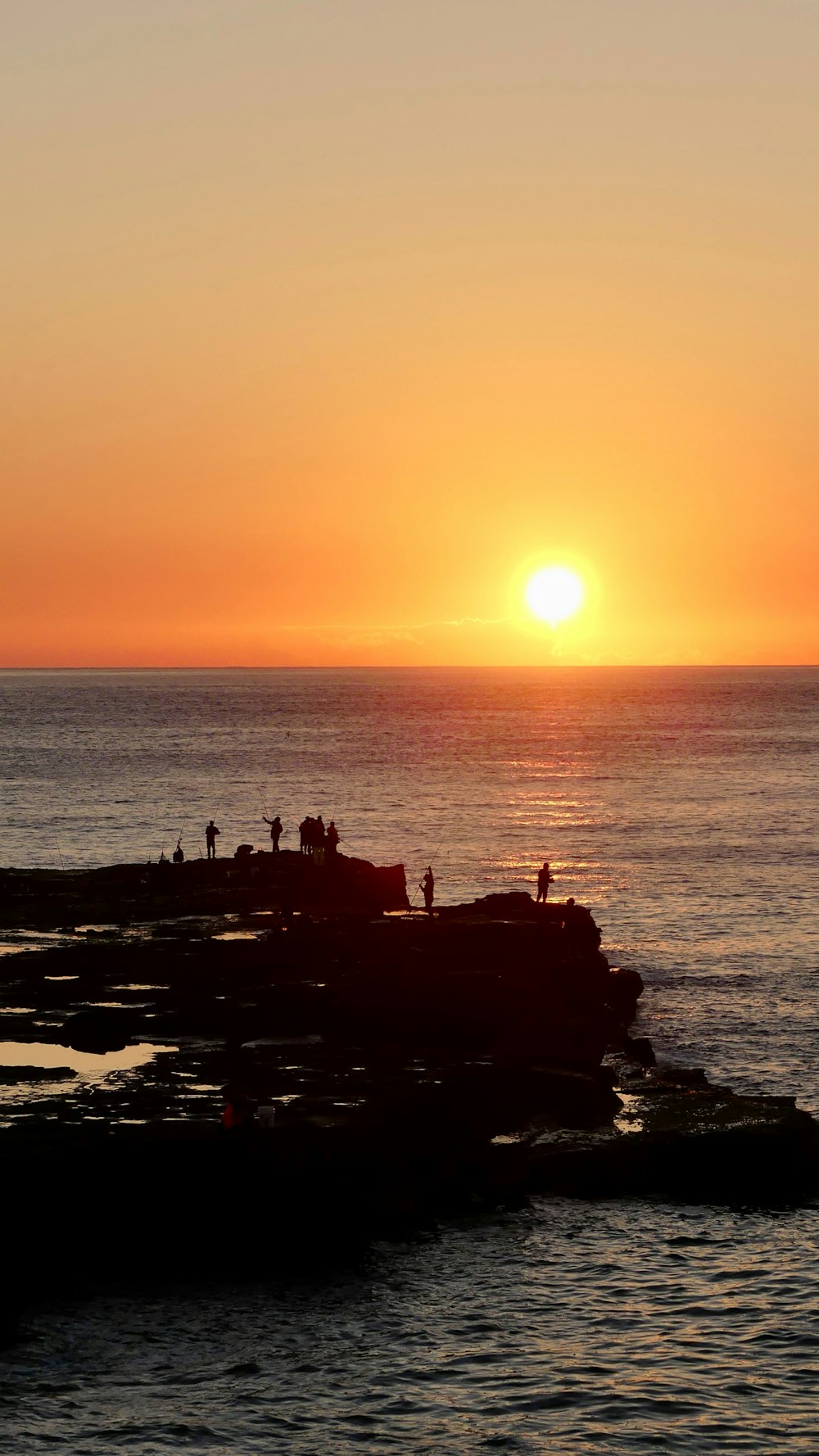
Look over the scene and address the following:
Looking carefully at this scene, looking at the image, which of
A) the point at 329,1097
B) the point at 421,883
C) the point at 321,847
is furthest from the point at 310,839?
the point at 329,1097

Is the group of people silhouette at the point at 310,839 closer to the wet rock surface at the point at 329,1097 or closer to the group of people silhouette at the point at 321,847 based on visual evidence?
the group of people silhouette at the point at 321,847

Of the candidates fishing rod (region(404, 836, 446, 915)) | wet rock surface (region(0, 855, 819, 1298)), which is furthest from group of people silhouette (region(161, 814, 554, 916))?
wet rock surface (region(0, 855, 819, 1298))

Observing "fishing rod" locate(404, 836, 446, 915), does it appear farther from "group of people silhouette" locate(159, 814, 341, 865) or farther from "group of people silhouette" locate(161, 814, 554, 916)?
"group of people silhouette" locate(159, 814, 341, 865)

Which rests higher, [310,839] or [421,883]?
[310,839]

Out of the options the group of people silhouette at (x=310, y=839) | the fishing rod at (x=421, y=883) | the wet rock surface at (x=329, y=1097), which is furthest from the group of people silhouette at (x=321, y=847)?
the wet rock surface at (x=329, y=1097)

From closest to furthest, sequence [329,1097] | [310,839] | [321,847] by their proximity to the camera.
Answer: [329,1097]
[321,847]
[310,839]

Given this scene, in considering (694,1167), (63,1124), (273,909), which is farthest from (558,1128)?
(273,909)

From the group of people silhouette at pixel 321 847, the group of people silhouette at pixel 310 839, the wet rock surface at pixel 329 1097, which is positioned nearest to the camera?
the wet rock surface at pixel 329 1097

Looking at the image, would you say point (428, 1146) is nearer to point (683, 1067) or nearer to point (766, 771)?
point (683, 1067)

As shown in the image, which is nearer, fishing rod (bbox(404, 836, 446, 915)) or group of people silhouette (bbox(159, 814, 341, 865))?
group of people silhouette (bbox(159, 814, 341, 865))

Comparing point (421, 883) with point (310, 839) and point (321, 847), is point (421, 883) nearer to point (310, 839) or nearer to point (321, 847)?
point (310, 839)

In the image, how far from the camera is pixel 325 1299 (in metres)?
21.8

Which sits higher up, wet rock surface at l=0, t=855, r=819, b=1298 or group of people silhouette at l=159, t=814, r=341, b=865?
group of people silhouette at l=159, t=814, r=341, b=865

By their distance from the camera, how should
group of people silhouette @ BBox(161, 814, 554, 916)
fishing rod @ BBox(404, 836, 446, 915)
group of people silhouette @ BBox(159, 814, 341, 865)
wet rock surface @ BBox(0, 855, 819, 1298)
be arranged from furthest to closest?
fishing rod @ BBox(404, 836, 446, 915) < group of people silhouette @ BBox(159, 814, 341, 865) < group of people silhouette @ BBox(161, 814, 554, 916) < wet rock surface @ BBox(0, 855, 819, 1298)
